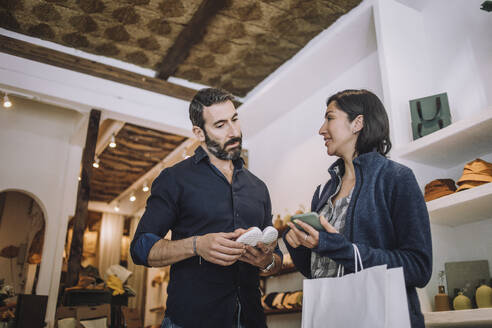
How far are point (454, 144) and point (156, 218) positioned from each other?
1996 mm

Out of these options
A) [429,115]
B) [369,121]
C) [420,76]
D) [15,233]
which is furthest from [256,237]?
[15,233]

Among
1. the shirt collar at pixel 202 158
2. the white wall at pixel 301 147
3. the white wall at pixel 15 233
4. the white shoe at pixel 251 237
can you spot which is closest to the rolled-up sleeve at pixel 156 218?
the shirt collar at pixel 202 158

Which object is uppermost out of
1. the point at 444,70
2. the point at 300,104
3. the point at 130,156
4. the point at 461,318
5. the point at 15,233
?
the point at 130,156

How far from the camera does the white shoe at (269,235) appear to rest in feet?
5.35

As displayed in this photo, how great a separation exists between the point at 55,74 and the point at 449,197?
171 inches

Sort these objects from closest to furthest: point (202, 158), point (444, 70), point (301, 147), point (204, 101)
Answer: point (202, 158) < point (204, 101) < point (444, 70) < point (301, 147)

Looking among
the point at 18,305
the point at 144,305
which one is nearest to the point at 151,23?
the point at 18,305

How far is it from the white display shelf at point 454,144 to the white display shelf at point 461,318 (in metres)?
1.02

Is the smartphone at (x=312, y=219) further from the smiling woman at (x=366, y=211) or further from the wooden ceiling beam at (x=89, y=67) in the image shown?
the wooden ceiling beam at (x=89, y=67)

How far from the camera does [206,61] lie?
16.9 feet

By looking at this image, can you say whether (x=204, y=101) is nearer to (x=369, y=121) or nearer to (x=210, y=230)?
(x=210, y=230)

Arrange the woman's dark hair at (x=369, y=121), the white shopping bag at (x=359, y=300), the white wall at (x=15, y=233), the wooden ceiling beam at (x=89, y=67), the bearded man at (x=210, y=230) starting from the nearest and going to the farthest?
the white shopping bag at (x=359, y=300) → the bearded man at (x=210, y=230) → the woman's dark hair at (x=369, y=121) → the wooden ceiling beam at (x=89, y=67) → the white wall at (x=15, y=233)

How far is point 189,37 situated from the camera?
4629 millimetres

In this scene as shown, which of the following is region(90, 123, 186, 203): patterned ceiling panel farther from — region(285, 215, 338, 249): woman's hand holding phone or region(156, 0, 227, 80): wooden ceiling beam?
region(285, 215, 338, 249): woman's hand holding phone
